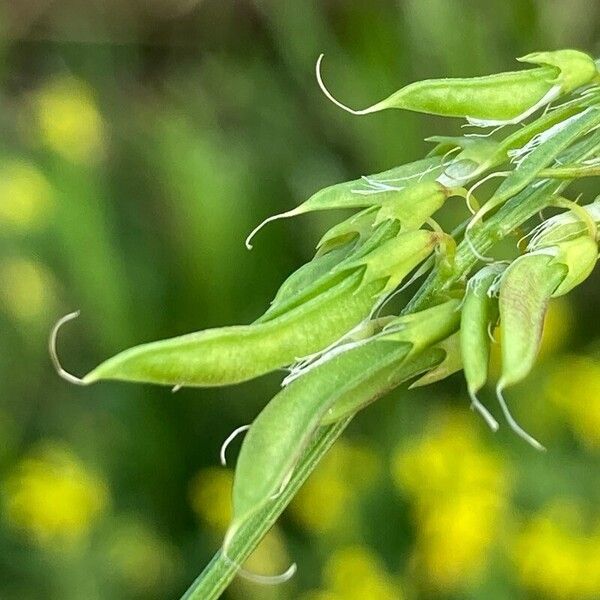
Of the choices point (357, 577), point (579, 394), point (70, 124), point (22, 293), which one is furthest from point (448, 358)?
point (70, 124)

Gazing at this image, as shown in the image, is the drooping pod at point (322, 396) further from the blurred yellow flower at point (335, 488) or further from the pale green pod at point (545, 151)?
the blurred yellow flower at point (335, 488)

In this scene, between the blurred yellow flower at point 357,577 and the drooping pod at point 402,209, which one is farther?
the blurred yellow flower at point 357,577

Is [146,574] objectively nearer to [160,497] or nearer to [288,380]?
[160,497]

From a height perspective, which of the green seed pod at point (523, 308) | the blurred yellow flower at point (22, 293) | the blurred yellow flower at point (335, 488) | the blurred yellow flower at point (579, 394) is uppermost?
the green seed pod at point (523, 308)

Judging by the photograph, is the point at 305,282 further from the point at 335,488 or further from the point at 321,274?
the point at 335,488

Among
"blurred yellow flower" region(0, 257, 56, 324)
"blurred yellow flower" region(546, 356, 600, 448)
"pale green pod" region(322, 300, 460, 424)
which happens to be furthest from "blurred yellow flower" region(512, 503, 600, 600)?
"pale green pod" region(322, 300, 460, 424)

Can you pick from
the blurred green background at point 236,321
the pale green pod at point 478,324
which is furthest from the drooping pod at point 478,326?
the blurred green background at point 236,321
